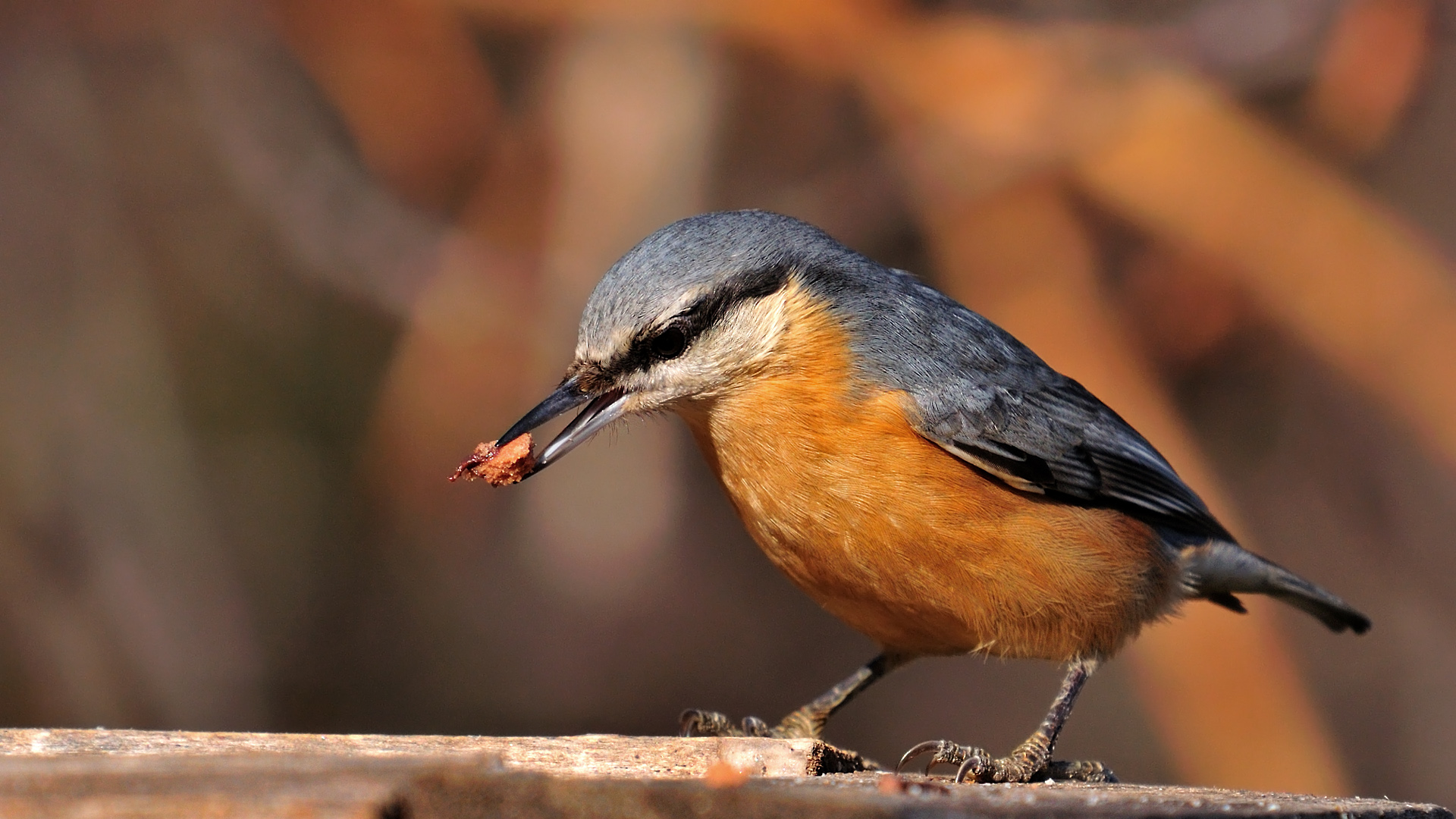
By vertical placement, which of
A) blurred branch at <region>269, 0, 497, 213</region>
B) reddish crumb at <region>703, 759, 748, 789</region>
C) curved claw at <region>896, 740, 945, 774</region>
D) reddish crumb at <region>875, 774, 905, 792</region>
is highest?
blurred branch at <region>269, 0, 497, 213</region>

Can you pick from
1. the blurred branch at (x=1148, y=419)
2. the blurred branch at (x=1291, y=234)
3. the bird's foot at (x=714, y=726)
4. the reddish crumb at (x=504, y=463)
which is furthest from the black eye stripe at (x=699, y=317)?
the blurred branch at (x=1291, y=234)

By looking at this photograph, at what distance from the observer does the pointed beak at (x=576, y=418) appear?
2676 mm

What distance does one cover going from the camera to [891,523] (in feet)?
8.47

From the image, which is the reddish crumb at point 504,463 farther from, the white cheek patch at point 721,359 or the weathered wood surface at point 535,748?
the weathered wood surface at point 535,748

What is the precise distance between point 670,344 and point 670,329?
34 millimetres

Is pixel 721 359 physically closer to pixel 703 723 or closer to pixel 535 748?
pixel 703 723

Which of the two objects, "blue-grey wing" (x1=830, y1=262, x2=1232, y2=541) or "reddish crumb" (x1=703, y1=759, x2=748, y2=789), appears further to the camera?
"blue-grey wing" (x1=830, y1=262, x2=1232, y2=541)

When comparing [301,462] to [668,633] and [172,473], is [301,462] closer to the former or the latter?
[172,473]

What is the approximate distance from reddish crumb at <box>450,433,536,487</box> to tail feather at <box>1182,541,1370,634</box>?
165 centimetres

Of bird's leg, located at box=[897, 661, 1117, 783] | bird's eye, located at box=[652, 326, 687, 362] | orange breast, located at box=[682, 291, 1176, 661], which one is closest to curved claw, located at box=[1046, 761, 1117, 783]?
bird's leg, located at box=[897, 661, 1117, 783]

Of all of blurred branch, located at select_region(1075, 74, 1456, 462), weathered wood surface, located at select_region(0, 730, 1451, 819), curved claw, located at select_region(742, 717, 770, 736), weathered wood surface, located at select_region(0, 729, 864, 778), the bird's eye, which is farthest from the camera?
blurred branch, located at select_region(1075, 74, 1456, 462)

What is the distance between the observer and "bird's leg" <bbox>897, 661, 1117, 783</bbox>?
8.27 ft

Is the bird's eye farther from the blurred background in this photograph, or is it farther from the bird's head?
the blurred background

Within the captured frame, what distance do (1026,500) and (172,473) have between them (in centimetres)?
418
